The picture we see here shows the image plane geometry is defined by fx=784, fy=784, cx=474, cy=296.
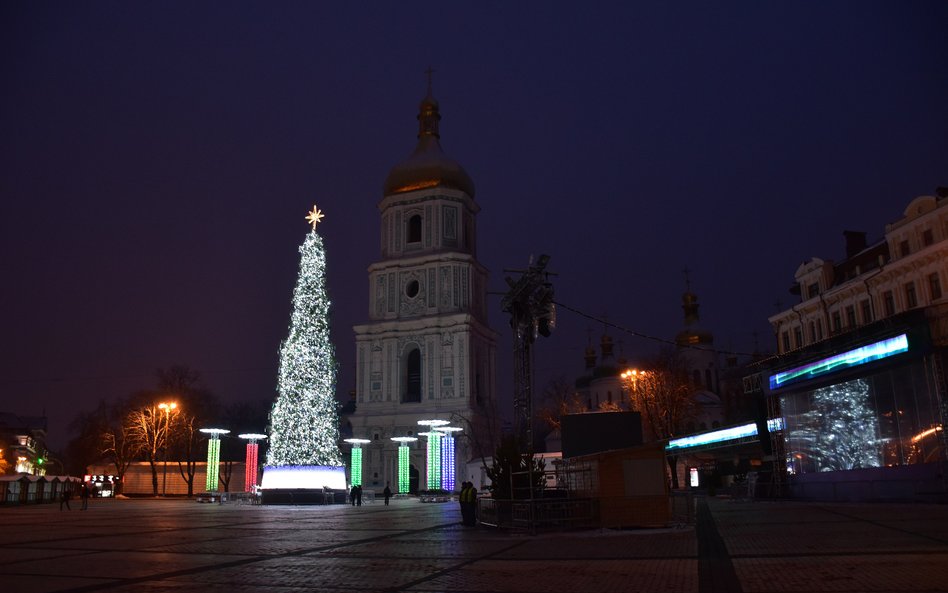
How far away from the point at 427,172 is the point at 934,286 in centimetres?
4581

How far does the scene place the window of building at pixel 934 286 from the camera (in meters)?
33.1

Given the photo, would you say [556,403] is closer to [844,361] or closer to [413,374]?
[413,374]

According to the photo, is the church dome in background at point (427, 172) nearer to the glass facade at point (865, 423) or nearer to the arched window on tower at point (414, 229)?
the arched window on tower at point (414, 229)

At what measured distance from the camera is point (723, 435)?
47.6 m

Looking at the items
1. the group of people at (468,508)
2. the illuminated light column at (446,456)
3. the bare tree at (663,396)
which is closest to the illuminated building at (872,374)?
the bare tree at (663,396)

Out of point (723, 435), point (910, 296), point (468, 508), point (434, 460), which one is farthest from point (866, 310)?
point (434, 460)

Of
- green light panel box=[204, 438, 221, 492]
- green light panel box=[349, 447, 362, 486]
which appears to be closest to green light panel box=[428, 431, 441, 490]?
green light panel box=[349, 447, 362, 486]

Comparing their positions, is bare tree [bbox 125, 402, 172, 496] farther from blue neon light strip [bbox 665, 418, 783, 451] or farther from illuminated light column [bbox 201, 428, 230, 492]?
blue neon light strip [bbox 665, 418, 783, 451]

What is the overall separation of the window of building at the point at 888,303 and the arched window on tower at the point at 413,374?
39.5 meters

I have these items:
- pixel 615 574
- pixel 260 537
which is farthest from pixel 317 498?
pixel 615 574

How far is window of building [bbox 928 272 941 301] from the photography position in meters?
33.1

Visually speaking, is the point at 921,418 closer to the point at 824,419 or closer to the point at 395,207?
the point at 824,419

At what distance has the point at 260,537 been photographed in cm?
1680

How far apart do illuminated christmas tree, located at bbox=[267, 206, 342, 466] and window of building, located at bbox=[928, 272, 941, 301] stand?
2714 centimetres
